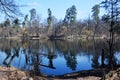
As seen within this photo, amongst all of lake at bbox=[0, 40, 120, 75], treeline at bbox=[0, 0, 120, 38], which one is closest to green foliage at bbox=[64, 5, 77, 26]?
treeline at bbox=[0, 0, 120, 38]

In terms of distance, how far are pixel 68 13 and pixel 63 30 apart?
9.68 meters

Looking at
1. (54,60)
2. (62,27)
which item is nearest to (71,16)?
(62,27)

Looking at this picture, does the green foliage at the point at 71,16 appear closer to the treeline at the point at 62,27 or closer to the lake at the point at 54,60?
the treeline at the point at 62,27

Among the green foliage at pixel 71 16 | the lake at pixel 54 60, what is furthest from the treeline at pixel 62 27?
the lake at pixel 54 60

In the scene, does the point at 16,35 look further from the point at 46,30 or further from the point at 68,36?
the point at 68,36

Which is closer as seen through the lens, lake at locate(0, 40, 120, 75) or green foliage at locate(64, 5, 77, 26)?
lake at locate(0, 40, 120, 75)

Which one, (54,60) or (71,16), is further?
(71,16)

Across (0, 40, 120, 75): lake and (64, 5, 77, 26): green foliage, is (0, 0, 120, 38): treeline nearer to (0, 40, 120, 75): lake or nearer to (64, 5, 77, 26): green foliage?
(64, 5, 77, 26): green foliage

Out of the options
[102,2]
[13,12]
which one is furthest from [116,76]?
[102,2]

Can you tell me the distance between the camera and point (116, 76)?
10.7m

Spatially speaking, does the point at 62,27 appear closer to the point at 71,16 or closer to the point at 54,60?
the point at 71,16

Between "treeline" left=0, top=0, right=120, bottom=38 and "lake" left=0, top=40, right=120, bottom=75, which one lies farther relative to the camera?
"treeline" left=0, top=0, right=120, bottom=38

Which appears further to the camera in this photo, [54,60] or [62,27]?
[62,27]

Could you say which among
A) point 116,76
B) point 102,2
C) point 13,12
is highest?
point 102,2
